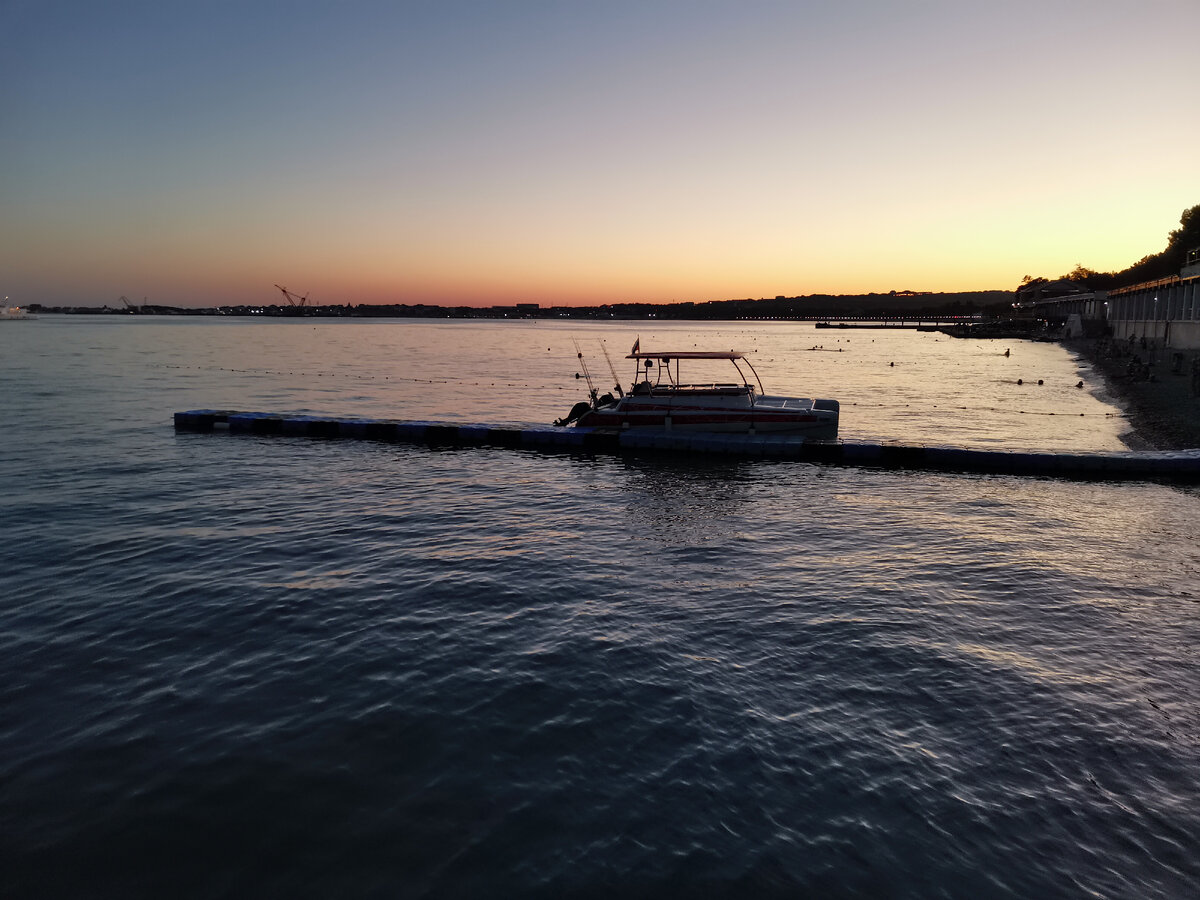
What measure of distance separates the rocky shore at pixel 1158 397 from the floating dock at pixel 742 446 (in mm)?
6226

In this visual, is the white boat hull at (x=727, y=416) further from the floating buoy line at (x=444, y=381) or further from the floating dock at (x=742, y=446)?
the floating buoy line at (x=444, y=381)

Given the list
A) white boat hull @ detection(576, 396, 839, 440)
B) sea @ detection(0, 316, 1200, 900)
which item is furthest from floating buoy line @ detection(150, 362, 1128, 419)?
sea @ detection(0, 316, 1200, 900)

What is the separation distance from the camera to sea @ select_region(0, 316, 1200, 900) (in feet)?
23.7

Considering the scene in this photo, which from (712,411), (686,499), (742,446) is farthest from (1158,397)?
(686,499)

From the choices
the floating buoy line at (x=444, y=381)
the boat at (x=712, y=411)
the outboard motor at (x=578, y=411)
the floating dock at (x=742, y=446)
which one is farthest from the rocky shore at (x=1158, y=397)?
the outboard motor at (x=578, y=411)

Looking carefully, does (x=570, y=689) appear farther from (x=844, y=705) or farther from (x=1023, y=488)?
(x=1023, y=488)

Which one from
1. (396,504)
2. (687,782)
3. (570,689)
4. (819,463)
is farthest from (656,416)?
(687,782)

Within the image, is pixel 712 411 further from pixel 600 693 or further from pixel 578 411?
pixel 600 693

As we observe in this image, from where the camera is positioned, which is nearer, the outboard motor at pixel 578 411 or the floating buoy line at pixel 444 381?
the outboard motor at pixel 578 411

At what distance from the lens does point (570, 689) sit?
1047cm

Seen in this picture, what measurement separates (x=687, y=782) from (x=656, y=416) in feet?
79.9

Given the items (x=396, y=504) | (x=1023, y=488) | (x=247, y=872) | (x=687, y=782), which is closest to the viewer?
(x=247, y=872)

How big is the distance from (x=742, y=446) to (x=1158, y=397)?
104 ft

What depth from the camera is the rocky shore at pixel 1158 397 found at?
105 feet
